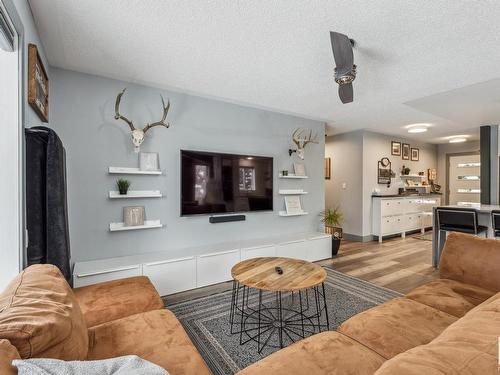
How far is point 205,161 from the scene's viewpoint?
345cm

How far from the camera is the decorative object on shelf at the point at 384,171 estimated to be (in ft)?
19.1

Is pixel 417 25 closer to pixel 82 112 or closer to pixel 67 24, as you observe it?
pixel 67 24

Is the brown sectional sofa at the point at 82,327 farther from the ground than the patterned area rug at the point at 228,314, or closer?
farther from the ground

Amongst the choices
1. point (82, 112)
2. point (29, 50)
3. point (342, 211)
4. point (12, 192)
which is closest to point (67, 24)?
point (29, 50)

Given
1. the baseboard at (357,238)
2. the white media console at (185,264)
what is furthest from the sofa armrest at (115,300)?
the baseboard at (357,238)

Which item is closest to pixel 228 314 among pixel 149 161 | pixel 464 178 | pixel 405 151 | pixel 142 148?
pixel 149 161

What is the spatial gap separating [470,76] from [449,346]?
3213 millimetres

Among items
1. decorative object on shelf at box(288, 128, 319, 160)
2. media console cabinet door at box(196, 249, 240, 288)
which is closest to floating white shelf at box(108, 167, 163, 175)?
media console cabinet door at box(196, 249, 240, 288)

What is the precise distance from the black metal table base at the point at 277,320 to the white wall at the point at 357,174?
10.5 ft

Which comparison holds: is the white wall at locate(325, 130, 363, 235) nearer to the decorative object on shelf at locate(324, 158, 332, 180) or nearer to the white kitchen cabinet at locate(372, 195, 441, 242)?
the decorative object on shelf at locate(324, 158, 332, 180)

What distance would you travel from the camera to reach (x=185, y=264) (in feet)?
9.78

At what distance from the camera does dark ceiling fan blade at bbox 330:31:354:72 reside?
1891 millimetres

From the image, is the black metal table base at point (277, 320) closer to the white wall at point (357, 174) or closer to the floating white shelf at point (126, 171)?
the floating white shelf at point (126, 171)

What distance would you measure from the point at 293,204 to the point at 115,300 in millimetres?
3019
